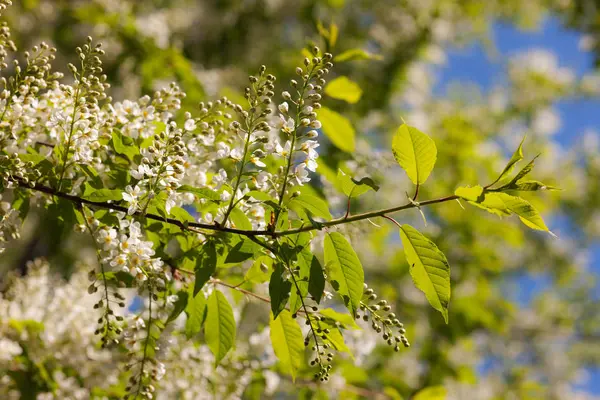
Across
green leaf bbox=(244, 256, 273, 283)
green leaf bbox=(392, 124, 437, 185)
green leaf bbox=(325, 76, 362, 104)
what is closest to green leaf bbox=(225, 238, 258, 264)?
green leaf bbox=(244, 256, 273, 283)

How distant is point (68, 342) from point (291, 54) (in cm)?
656

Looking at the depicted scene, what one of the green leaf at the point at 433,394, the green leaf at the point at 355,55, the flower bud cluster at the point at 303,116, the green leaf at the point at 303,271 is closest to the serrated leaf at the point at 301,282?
the green leaf at the point at 303,271

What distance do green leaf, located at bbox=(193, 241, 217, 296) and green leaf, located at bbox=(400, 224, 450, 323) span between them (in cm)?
53

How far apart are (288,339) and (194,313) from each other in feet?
1.07

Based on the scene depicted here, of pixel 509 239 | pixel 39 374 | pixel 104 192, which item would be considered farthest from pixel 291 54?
pixel 104 192

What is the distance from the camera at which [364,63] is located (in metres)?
8.48

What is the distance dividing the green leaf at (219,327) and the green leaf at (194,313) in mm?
49

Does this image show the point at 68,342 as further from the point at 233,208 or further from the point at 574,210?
the point at 574,210

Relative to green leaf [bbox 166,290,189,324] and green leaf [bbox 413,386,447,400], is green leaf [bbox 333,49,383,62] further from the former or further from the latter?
green leaf [bbox 413,386,447,400]

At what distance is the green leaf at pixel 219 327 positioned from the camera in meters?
1.89

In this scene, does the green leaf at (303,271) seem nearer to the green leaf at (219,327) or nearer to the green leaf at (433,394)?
the green leaf at (219,327)

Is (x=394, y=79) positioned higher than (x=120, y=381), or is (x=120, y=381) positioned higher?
(x=394, y=79)

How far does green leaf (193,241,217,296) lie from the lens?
1.57 metres

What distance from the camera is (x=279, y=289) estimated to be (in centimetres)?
156
